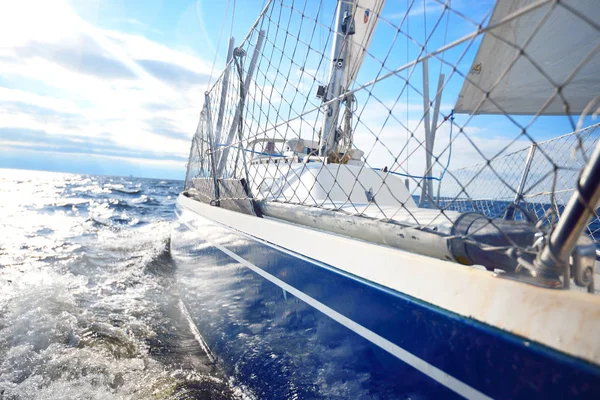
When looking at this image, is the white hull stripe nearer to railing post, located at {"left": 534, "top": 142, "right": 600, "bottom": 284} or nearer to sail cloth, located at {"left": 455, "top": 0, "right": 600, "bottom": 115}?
railing post, located at {"left": 534, "top": 142, "right": 600, "bottom": 284}

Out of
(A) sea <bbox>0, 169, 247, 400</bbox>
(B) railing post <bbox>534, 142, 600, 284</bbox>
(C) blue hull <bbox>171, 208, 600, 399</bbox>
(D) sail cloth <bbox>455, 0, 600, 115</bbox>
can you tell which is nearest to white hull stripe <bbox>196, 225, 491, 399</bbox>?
(C) blue hull <bbox>171, 208, 600, 399</bbox>

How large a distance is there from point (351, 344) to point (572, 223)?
34.4 inches

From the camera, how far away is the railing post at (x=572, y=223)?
0.80m

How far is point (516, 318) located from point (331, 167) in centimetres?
261

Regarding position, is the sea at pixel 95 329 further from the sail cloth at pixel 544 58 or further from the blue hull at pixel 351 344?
the sail cloth at pixel 544 58

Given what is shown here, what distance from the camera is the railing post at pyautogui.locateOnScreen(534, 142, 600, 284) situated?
31.5 inches

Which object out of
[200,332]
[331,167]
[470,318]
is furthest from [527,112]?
[200,332]

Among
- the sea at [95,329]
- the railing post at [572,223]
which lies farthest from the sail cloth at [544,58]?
the sea at [95,329]

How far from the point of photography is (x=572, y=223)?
0.84 metres

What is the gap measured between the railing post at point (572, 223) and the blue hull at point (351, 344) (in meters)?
0.21

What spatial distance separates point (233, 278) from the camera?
103 inches

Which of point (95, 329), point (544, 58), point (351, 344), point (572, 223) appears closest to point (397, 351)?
point (351, 344)

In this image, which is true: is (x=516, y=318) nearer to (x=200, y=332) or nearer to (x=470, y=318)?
(x=470, y=318)

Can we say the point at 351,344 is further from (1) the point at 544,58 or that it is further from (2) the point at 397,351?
(1) the point at 544,58
